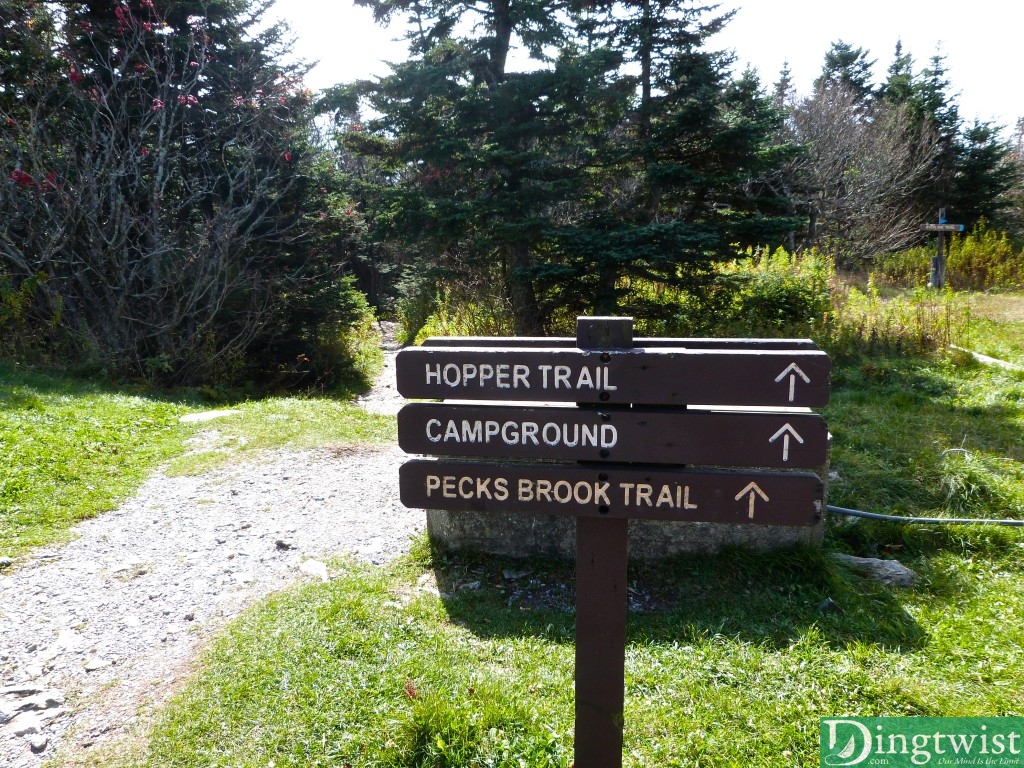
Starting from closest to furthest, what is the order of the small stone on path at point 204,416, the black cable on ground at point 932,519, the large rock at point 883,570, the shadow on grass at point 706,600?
the shadow on grass at point 706,600 < the large rock at point 883,570 < the black cable on ground at point 932,519 < the small stone on path at point 204,416

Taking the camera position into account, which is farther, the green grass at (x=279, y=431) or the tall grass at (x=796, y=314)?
the tall grass at (x=796, y=314)

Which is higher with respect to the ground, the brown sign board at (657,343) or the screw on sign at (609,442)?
the brown sign board at (657,343)

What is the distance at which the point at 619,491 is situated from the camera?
2.09 meters

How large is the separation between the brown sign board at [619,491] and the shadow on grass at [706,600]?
1622 mm

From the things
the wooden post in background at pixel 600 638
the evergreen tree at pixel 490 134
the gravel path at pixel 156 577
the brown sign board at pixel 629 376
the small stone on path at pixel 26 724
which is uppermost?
the evergreen tree at pixel 490 134

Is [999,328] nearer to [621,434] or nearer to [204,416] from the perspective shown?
[621,434]

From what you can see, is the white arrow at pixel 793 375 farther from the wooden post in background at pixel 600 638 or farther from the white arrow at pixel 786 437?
the wooden post in background at pixel 600 638

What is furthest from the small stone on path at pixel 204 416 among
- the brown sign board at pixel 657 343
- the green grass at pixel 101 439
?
the brown sign board at pixel 657 343

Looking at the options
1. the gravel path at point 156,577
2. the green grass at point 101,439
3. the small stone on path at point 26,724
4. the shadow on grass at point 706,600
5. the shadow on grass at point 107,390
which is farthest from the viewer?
the shadow on grass at point 107,390

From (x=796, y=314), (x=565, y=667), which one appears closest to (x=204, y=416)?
(x=565, y=667)

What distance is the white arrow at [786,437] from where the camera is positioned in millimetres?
1986

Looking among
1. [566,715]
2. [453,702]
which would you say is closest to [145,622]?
[453,702]

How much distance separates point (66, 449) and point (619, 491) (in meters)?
5.96

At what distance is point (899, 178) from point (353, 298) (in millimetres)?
18345
